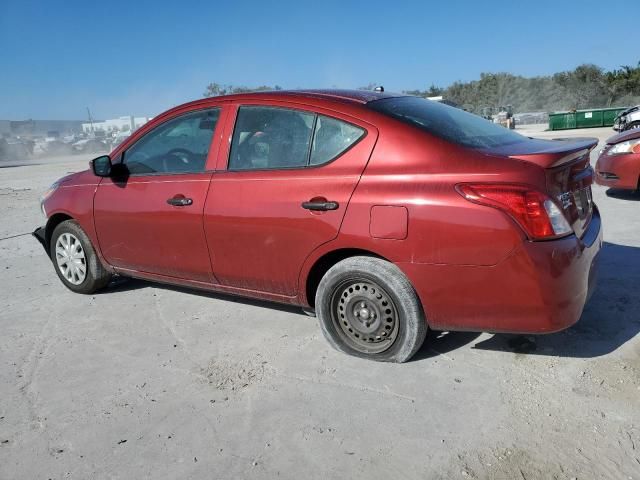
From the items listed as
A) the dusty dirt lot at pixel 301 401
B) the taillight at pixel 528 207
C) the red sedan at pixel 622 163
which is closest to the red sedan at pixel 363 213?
the taillight at pixel 528 207

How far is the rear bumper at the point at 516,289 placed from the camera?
262 cm

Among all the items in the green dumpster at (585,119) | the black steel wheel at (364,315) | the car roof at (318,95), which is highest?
the green dumpster at (585,119)

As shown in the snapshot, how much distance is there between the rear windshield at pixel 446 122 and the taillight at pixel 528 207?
0.45m

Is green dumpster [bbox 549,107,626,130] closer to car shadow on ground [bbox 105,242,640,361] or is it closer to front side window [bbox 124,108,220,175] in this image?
car shadow on ground [bbox 105,242,640,361]

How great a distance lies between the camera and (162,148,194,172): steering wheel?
3900 mm

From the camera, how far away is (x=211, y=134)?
12.4 ft

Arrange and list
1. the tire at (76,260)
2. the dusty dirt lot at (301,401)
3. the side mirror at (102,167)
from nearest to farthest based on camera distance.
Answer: the dusty dirt lot at (301,401), the side mirror at (102,167), the tire at (76,260)

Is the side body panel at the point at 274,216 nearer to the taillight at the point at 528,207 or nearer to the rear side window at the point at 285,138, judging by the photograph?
the rear side window at the point at 285,138

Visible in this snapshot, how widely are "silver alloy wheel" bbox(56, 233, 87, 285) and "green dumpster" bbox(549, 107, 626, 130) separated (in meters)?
34.1

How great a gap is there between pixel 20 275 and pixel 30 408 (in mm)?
3218

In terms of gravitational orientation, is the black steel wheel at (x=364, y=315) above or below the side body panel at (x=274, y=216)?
below

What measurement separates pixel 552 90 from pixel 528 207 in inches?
2673

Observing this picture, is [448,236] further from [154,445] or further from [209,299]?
[209,299]

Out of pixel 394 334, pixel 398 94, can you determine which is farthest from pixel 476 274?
pixel 398 94
